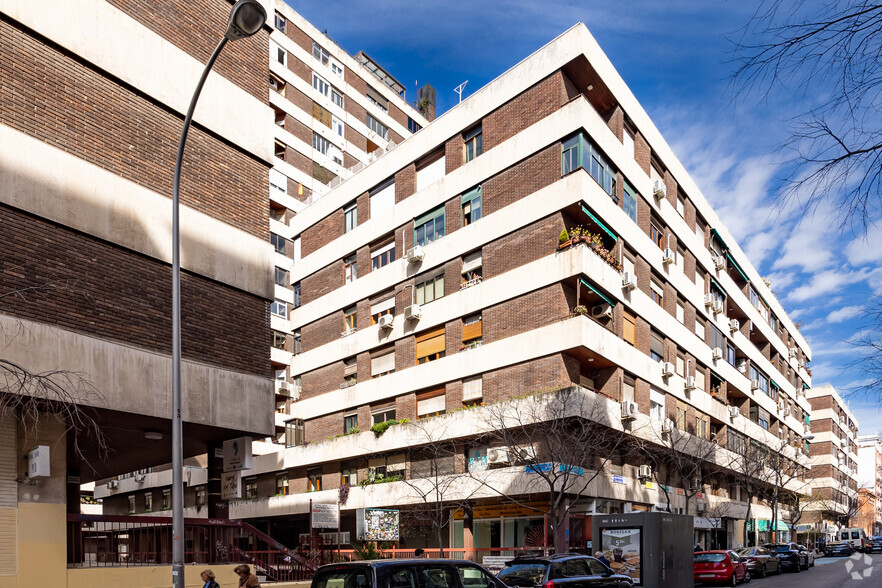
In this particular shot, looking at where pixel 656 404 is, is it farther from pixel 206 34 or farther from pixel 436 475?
pixel 206 34

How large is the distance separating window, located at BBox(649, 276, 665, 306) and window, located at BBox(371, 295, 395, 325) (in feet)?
41.2

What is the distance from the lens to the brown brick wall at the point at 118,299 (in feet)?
44.4

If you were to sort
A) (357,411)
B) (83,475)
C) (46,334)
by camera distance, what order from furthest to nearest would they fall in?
(357,411) → (83,475) → (46,334)

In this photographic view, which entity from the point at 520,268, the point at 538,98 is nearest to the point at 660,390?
the point at 520,268

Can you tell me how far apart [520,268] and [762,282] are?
36.1 metres

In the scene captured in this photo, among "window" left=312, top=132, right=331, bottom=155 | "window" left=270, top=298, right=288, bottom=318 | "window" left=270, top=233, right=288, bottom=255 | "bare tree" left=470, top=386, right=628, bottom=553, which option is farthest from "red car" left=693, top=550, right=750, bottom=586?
"window" left=312, top=132, right=331, bottom=155

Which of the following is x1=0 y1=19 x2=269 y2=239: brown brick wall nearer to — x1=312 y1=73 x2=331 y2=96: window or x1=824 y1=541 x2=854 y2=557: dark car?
x1=312 y1=73 x2=331 y2=96: window

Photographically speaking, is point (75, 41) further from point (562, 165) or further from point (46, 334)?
point (562, 165)

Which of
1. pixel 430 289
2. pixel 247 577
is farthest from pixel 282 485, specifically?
pixel 247 577

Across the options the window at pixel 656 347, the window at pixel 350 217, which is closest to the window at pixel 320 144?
the window at pixel 350 217

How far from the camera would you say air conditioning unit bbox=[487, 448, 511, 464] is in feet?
104

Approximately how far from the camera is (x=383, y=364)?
39.1m

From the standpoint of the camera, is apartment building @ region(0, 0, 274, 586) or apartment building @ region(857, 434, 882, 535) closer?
apartment building @ region(0, 0, 274, 586)

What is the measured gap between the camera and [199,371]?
16.3m
